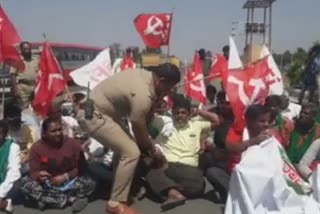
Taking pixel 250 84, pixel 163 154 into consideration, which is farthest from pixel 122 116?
pixel 250 84

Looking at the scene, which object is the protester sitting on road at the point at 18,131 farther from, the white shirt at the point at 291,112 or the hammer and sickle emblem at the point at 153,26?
the hammer and sickle emblem at the point at 153,26

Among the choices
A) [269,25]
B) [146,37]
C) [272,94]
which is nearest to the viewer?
[272,94]

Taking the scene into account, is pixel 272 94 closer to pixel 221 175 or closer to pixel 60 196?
pixel 221 175

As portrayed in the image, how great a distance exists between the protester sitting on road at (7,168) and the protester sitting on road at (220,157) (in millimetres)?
1809

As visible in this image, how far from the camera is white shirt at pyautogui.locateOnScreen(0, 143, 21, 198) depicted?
5477 mm

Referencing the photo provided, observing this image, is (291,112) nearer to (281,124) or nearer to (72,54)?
(281,124)

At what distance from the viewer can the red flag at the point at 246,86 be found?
18.5 ft

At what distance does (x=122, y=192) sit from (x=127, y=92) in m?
0.90

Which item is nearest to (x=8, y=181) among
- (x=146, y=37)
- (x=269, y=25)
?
(x=146, y=37)

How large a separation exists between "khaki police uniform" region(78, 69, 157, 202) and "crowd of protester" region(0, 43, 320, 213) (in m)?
0.31

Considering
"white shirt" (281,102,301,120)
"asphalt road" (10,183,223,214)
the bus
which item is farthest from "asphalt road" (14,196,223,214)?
the bus

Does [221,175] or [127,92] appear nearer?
[127,92]

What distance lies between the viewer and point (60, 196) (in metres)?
5.58

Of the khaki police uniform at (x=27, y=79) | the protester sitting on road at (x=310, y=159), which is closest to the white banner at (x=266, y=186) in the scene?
the protester sitting on road at (x=310, y=159)
